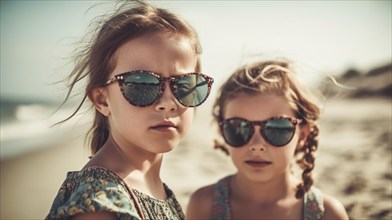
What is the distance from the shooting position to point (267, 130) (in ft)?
11.9

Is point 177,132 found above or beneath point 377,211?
above

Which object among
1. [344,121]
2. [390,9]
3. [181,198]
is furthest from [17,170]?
[390,9]

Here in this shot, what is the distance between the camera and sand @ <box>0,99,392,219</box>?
5805 millimetres

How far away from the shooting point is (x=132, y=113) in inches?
101

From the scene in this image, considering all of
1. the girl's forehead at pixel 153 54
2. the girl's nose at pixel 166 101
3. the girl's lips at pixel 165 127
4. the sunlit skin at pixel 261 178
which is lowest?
the sunlit skin at pixel 261 178

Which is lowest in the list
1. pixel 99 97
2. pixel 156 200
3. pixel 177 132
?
pixel 156 200

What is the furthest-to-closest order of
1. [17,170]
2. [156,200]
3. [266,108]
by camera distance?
1. [17,170]
2. [266,108]
3. [156,200]

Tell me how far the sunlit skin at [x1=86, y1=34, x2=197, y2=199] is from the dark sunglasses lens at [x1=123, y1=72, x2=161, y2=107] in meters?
0.03

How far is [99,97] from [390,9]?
62.6 feet

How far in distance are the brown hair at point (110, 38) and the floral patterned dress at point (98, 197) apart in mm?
467

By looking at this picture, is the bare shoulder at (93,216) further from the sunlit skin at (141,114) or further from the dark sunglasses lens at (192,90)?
the dark sunglasses lens at (192,90)

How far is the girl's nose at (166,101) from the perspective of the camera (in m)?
2.58

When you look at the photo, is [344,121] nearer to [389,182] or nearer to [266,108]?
[389,182]

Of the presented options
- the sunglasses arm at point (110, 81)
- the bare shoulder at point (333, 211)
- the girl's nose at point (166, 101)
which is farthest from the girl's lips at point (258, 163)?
the sunglasses arm at point (110, 81)
